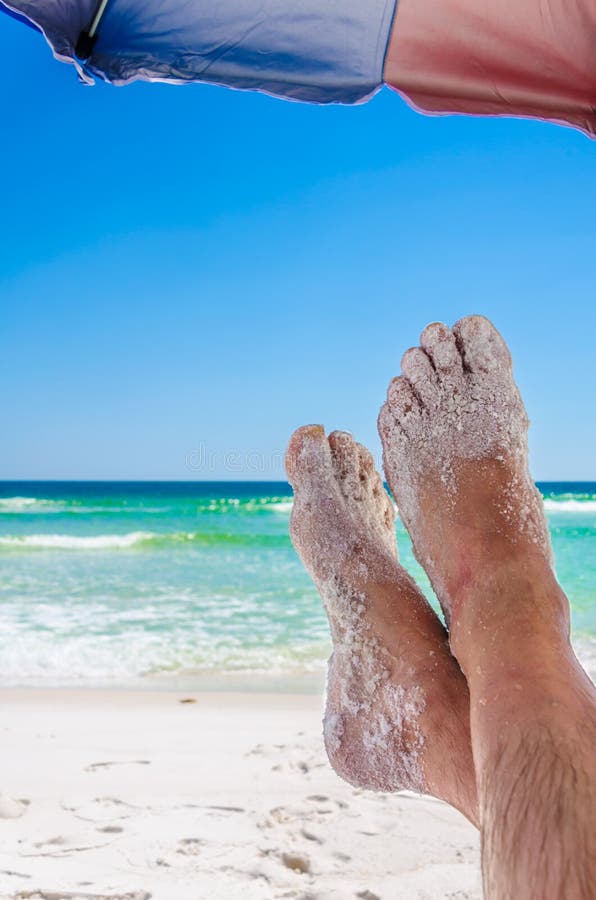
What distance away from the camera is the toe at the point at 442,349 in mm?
1703

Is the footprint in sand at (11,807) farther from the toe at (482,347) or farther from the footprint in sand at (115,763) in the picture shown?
the toe at (482,347)

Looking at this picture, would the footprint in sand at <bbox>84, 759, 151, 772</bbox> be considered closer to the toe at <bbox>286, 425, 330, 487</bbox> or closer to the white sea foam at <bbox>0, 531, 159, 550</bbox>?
the toe at <bbox>286, 425, 330, 487</bbox>

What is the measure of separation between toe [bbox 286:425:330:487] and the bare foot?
200 mm

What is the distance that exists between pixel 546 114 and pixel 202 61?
874 mm

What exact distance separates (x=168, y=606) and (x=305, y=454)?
138 inches

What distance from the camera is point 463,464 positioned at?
1.59 metres

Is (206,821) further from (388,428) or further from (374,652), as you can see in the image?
(388,428)

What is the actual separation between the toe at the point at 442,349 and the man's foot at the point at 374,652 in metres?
0.37

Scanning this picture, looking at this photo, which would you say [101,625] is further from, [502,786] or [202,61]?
[502,786]

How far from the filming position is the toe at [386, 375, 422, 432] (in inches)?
67.5

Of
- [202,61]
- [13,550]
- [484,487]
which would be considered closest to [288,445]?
[484,487]

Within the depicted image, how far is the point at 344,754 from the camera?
1.45 meters

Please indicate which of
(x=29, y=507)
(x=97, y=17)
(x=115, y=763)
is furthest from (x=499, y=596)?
(x=29, y=507)

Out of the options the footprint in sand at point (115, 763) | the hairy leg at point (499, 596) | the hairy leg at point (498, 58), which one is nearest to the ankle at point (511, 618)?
the hairy leg at point (499, 596)
